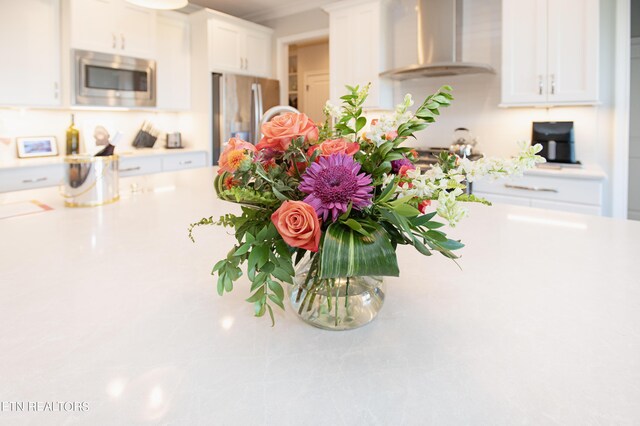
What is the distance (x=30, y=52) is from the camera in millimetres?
3338

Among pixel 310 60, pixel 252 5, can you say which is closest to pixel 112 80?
pixel 252 5

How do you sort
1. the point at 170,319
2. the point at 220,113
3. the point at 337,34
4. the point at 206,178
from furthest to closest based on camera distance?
the point at 220,113 → the point at 337,34 → the point at 206,178 → the point at 170,319

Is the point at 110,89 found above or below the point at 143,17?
below

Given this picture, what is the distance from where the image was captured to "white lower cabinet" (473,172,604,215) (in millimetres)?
2719

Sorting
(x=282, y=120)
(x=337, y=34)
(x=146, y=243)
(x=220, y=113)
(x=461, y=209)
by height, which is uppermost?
(x=337, y=34)

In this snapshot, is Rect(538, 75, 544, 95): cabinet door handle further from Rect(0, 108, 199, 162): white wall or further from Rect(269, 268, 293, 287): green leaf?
Rect(0, 108, 199, 162): white wall

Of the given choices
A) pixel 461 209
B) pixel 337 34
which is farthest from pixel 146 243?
pixel 337 34

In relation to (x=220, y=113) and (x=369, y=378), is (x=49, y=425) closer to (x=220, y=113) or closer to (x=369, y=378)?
(x=369, y=378)

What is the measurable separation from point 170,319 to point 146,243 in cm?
50

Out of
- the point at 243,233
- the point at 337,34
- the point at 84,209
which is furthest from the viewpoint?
the point at 337,34

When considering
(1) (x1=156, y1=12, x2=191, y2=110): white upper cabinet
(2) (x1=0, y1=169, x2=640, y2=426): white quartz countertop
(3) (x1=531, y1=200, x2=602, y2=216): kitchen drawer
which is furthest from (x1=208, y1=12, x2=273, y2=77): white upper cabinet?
(2) (x1=0, y1=169, x2=640, y2=426): white quartz countertop

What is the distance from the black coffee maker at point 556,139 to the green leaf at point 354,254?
3135 mm

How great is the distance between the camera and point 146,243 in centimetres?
113

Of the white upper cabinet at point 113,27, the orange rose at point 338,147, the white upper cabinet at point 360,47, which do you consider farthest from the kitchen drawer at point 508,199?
the white upper cabinet at point 113,27
